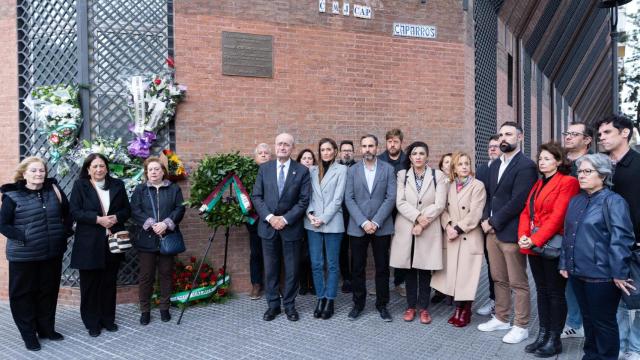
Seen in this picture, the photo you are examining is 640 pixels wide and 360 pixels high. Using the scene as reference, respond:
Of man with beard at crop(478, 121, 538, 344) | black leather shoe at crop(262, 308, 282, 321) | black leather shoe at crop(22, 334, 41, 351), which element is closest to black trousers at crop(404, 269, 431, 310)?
man with beard at crop(478, 121, 538, 344)

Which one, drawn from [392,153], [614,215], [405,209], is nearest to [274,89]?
[392,153]

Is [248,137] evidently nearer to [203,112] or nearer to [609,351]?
[203,112]

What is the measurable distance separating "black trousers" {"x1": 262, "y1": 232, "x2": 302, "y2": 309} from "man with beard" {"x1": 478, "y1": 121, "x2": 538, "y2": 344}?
2161 millimetres

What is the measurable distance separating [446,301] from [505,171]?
84.8 inches

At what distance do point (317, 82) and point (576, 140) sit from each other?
12.2 ft

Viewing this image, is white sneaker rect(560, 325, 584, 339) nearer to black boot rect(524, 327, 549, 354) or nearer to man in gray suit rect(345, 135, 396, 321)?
black boot rect(524, 327, 549, 354)

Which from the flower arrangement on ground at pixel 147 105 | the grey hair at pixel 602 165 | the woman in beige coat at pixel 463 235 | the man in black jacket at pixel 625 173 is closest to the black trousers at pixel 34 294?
the flower arrangement on ground at pixel 147 105

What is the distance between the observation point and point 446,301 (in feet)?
20.4

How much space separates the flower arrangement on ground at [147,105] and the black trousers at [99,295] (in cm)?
161

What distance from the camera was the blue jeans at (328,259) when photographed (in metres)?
5.56

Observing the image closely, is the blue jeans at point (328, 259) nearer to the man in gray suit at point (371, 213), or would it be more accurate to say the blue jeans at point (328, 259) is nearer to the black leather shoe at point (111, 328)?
the man in gray suit at point (371, 213)

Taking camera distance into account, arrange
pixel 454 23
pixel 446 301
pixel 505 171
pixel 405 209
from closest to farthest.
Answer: pixel 505 171 → pixel 405 209 → pixel 446 301 → pixel 454 23

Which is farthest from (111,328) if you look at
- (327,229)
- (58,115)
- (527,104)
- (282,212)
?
(527,104)

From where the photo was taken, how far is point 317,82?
7.12 m
